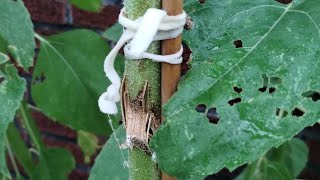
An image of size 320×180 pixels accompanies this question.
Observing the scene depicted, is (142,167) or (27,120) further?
(27,120)

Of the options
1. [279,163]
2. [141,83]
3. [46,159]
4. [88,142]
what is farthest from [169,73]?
[88,142]

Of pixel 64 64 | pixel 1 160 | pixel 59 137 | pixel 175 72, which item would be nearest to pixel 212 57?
pixel 175 72

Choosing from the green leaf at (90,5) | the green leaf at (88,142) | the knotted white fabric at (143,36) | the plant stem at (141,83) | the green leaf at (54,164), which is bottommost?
the green leaf at (88,142)

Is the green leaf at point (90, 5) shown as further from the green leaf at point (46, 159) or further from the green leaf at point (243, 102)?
the green leaf at point (243, 102)

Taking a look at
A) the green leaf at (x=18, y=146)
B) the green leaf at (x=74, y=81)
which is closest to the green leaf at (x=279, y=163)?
the green leaf at (x=74, y=81)

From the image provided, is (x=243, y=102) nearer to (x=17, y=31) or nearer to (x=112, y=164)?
(x=112, y=164)

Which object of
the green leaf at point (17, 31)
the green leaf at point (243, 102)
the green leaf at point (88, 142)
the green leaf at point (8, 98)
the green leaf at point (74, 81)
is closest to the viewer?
the green leaf at point (243, 102)
